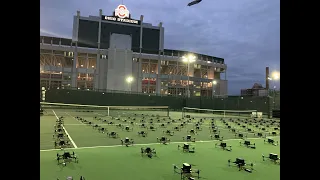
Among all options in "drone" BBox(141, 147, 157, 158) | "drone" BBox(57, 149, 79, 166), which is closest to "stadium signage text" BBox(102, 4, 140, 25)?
"drone" BBox(141, 147, 157, 158)

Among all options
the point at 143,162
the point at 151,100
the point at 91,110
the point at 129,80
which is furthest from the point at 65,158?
the point at 129,80

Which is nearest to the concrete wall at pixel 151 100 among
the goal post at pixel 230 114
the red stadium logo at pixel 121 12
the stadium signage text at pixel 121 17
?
the goal post at pixel 230 114

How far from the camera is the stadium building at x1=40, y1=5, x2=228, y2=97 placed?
268 ft

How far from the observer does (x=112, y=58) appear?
81.8m

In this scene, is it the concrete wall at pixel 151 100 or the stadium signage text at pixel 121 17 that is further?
the stadium signage text at pixel 121 17

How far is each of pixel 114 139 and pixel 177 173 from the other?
35.0ft

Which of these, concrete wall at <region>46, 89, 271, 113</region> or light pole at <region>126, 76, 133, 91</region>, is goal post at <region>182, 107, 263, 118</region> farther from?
light pole at <region>126, 76, 133, 91</region>

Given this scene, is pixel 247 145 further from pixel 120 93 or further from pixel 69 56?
pixel 69 56

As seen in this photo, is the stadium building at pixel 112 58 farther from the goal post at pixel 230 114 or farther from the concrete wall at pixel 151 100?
the goal post at pixel 230 114

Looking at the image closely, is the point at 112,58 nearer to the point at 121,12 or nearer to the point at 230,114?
the point at 121,12

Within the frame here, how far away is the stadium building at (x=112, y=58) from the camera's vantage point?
268 ft

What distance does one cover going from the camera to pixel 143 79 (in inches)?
3627

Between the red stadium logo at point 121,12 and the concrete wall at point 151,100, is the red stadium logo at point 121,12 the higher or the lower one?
the higher one
